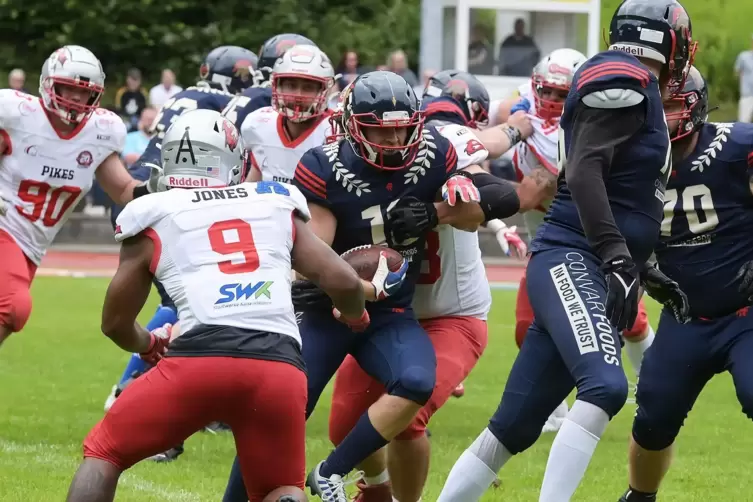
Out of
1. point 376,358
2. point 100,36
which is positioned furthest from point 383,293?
point 100,36

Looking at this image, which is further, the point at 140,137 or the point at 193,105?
the point at 140,137

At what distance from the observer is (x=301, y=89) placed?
21.4ft

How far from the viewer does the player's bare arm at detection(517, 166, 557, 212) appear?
5.83 meters

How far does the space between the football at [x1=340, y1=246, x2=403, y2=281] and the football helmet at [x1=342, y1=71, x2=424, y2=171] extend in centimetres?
31

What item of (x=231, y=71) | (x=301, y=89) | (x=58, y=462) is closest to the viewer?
Answer: (x=58, y=462)

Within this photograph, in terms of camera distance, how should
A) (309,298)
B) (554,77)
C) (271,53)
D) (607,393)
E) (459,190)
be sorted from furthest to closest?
1. (271,53)
2. (554,77)
3. (309,298)
4. (459,190)
5. (607,393)

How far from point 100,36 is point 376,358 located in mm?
18271

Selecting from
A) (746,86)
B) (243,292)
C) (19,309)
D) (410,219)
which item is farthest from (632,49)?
(746,86)

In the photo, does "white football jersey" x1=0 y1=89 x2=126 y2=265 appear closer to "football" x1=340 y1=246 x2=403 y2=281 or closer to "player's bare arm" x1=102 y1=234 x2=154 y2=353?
"football" x1=340 y1=246 x2=403 y2=281

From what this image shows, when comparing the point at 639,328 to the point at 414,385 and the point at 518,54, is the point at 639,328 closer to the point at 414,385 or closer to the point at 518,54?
the point at 414,385

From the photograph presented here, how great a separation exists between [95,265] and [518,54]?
5.88 metres

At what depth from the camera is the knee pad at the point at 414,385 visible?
4719 millimetres

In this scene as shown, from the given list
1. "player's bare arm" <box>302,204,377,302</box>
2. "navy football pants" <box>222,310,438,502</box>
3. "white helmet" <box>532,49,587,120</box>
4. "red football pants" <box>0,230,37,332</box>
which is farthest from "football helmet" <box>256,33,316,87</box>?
"navy football pants" <box>222,310,438,502</box>

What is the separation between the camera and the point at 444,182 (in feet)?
16.8
